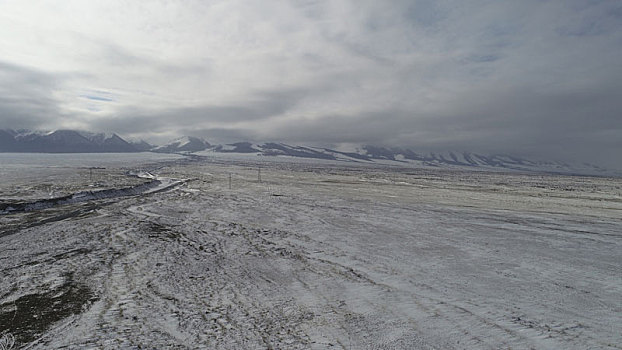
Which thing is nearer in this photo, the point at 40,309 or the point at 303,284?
the point at 40,309

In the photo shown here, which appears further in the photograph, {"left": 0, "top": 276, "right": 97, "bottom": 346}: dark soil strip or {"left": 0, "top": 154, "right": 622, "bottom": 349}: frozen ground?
{"left": 0, "top": 154, "right": 622, "bottom": 349}: frozen ground

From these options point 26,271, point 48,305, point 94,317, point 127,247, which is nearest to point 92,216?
point 127,247

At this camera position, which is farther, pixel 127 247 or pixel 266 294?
pixel 127 247

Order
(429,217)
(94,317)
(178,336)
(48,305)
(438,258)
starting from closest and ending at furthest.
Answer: (178,336), (94,317), (48,305), (438,258), (429,217)

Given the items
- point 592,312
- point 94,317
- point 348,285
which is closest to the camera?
point 94,317

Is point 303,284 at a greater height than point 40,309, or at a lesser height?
lesser

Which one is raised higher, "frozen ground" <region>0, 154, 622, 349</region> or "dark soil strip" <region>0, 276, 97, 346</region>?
"dark soil strip" <region>0, 276, 97, 346</region>

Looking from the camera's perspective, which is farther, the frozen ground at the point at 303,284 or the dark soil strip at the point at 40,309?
the frozen ground at the point at 303,284

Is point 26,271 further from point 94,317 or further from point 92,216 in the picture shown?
point 92,216
